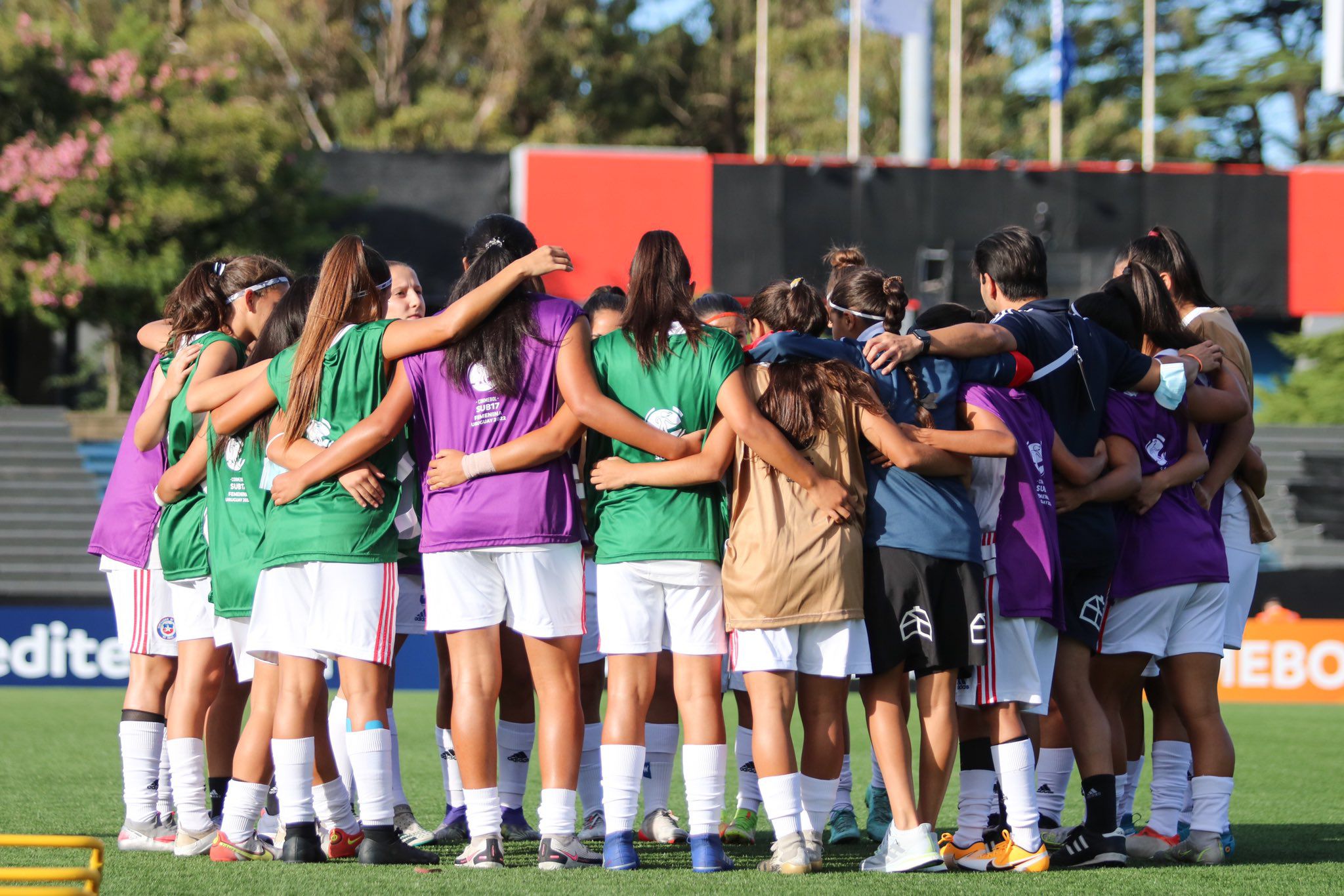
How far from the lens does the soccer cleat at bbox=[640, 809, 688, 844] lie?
17.3 ft

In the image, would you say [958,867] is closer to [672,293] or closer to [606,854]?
[606,854]

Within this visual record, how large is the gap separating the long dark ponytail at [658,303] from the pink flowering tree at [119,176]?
15.8 meters

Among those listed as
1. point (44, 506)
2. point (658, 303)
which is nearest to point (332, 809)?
point (658, 303)

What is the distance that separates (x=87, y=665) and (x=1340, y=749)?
897cm

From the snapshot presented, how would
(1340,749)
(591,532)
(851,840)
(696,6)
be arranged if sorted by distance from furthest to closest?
(696,6)
(1340,749)
(851,840)
(591,532)

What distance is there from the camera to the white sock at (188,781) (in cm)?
488

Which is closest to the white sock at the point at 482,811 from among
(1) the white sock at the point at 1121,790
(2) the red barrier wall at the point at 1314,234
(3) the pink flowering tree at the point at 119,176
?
(1) the white sock at the point at 1121,790

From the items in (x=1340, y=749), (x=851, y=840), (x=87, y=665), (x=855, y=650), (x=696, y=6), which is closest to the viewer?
(x=855, y=650)

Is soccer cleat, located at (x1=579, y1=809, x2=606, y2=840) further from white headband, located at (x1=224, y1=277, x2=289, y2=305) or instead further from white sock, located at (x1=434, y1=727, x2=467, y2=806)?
white headband, located at (x1=224, y1=277, x2=289, y2=305)

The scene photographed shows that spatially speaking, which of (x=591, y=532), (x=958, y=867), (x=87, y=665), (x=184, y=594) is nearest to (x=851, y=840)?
(x=958, y=867)

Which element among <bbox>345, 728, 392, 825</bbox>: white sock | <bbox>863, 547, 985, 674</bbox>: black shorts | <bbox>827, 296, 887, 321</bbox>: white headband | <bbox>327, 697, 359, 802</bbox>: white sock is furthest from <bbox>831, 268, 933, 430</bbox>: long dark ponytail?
<bbox>327, 697, 359, 802</bbox>: white sock

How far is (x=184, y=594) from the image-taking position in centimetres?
509

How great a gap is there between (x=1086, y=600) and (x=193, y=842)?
10.3 feet

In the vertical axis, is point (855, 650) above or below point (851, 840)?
above
